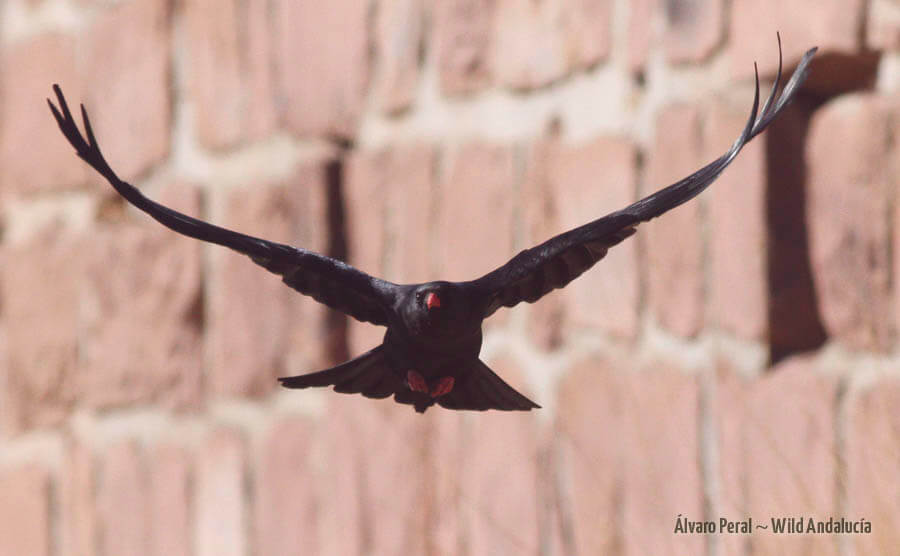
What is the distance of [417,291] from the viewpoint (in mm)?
831

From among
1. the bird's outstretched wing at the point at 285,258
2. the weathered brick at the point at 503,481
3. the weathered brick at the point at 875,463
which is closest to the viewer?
the bird's outstretched wing at the point at 285,258

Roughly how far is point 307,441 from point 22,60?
0.81 m

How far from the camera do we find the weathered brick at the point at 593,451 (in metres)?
1.41

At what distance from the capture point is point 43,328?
2029 mm

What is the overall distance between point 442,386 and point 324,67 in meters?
0.96

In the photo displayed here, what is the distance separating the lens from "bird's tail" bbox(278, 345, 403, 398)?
898 millimetres

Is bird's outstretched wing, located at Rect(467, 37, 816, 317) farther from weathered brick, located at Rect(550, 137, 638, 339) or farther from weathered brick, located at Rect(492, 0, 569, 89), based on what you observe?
weathered brick, located at Rect(492, 0, 569, 89)

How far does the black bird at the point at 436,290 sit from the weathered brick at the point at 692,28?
529 millimetres

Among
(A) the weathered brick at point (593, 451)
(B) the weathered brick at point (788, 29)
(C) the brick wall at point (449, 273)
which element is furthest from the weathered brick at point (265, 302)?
(B) the weathered brick at point (788, 29)

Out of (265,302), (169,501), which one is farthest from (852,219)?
(169,501)

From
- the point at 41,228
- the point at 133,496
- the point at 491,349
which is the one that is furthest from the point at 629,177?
the point at 41,228

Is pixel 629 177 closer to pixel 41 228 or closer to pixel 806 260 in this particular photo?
pixel 806 260

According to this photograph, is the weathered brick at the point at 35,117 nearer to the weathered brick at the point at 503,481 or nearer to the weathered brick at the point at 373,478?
the weathered brick at the point at 373,478

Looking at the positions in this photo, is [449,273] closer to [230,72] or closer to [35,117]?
[230,72]
